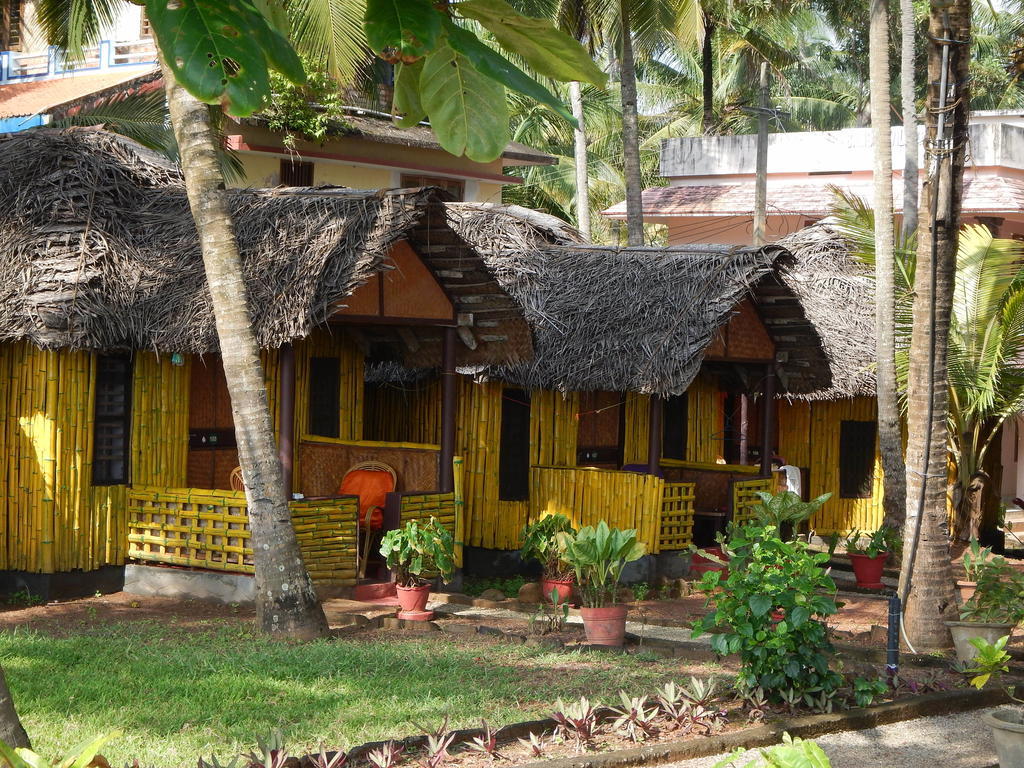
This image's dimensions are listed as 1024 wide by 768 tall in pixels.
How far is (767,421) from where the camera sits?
13898 mm

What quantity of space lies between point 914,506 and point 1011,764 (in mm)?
3440

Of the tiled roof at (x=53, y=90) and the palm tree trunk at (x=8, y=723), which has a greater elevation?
the tiled roof at (x=53, y=90)

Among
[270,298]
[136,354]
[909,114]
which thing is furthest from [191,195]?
[909,114]

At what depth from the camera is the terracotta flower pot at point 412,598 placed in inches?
376

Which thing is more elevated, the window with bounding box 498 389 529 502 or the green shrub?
the window with bounding box 498 389 529 502

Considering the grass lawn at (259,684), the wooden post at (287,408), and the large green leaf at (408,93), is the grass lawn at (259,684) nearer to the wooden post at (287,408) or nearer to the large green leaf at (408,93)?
the wooden post at (287,408)

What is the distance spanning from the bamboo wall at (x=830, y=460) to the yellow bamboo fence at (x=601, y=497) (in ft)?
16.1

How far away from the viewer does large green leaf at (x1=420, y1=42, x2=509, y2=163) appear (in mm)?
1991

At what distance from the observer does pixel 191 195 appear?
8.20 m

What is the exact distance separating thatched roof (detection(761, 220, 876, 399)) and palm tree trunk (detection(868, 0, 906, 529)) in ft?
2.29

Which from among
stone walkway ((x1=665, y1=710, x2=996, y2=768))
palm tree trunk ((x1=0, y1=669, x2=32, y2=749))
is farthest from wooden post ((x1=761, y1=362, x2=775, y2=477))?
palm tree trunk ((x1=0, y1=669, x2=32, y2=749))

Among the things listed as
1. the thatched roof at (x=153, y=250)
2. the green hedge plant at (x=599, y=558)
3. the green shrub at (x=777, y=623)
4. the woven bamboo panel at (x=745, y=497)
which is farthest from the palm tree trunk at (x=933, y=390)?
the woven bamboo panel at (x=745, y=497)

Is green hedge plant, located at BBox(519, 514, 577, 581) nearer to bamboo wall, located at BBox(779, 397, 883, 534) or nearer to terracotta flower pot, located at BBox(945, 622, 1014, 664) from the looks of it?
terracotta flower pot, located at BBox(945, 622, 1014, 664)

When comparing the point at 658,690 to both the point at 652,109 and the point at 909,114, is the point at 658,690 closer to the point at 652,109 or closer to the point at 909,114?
the point at 909,114
